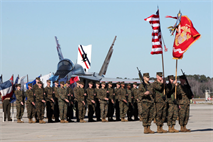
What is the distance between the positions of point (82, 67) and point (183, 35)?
47.5 ft

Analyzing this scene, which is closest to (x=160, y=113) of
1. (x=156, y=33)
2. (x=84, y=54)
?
(x=156, y=33)

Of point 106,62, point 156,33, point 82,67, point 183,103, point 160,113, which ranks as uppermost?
point 106,62

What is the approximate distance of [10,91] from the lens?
61.6ft

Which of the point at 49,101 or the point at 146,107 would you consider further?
the point at 49,101

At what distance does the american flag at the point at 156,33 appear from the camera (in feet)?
43.2

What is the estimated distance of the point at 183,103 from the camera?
11.8m

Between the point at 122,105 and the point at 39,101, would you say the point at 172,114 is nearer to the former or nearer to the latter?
the point at 122,105

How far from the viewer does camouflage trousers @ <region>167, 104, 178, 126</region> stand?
37.4 ft

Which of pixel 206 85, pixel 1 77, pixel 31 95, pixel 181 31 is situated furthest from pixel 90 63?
pixel 206 85

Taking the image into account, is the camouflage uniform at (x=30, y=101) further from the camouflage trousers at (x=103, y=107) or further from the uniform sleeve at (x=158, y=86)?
the uniform sleeve at (x=158, y=86)

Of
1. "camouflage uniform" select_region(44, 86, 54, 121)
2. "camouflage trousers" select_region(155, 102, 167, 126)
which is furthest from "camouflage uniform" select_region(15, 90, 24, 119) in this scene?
"camouflage trousers" select_region(155, 102, 167, 126)

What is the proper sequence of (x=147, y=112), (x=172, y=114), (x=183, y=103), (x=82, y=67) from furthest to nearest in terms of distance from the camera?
1. (x=82, y=67)
2. (x=183, y=103)
3. (x=172, y=114)
4. (x=147, y=112)

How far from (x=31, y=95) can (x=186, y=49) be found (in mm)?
8154

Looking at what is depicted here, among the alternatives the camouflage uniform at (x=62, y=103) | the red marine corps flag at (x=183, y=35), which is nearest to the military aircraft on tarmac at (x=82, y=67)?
the camouflage uniform at (x=62, y=103)
